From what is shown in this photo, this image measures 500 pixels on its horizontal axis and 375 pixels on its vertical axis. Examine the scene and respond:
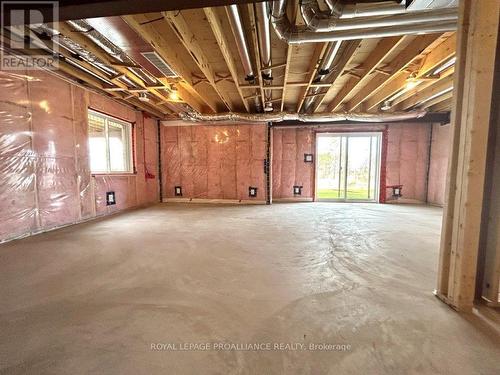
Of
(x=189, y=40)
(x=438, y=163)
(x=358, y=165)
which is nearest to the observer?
(x=189, y=40)

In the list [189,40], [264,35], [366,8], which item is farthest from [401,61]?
[189,40]

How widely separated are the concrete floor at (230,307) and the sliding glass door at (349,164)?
3727 millimetres

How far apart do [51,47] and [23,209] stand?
7.10 ft

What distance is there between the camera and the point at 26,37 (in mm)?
2539

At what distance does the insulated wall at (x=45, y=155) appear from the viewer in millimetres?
2896

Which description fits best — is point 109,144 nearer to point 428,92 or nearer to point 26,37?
point 26,37

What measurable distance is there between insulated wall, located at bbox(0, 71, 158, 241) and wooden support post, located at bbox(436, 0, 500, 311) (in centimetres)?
470

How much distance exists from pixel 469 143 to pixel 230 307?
190cm

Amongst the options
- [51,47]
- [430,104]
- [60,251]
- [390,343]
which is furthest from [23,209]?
[430,104]

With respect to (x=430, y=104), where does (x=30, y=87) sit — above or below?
below

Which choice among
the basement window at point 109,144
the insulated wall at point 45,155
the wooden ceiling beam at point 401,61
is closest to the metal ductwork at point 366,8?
the wooden ceiling beam at point 401,61

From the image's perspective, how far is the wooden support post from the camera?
4.52ft

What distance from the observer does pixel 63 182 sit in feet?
12.0

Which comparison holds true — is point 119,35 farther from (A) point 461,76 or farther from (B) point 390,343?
(B) point 390,343
